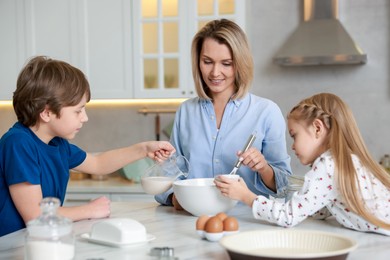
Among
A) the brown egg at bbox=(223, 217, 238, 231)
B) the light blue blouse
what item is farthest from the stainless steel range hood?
the brown egg at bbox=(223, 217, 238, 231)

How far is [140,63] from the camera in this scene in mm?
4293

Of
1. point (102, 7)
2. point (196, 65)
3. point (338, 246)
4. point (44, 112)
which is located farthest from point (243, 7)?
point (338, 246)

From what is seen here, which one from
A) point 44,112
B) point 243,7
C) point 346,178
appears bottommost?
point 346,178

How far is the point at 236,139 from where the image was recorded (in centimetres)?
241

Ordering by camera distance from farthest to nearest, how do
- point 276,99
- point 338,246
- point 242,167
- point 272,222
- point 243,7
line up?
point 276,99 < point 243,7 < point 242,167 < point 272,222 < point 338,246

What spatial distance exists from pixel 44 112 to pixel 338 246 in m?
1.08

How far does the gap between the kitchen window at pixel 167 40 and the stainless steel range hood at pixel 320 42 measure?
0.46 metres

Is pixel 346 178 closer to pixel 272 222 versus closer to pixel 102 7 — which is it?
pixel 272 222

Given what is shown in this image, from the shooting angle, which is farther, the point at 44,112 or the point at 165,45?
the point at 165,45

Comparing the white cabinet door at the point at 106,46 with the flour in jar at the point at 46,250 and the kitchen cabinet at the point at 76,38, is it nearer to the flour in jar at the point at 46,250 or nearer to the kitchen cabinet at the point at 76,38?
the kitchen cabinet at the point at 76,38

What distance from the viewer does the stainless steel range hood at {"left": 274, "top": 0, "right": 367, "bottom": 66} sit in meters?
4.10

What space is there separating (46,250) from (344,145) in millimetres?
904

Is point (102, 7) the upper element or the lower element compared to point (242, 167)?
upper

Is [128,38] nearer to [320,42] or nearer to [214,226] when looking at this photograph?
[320,42]
